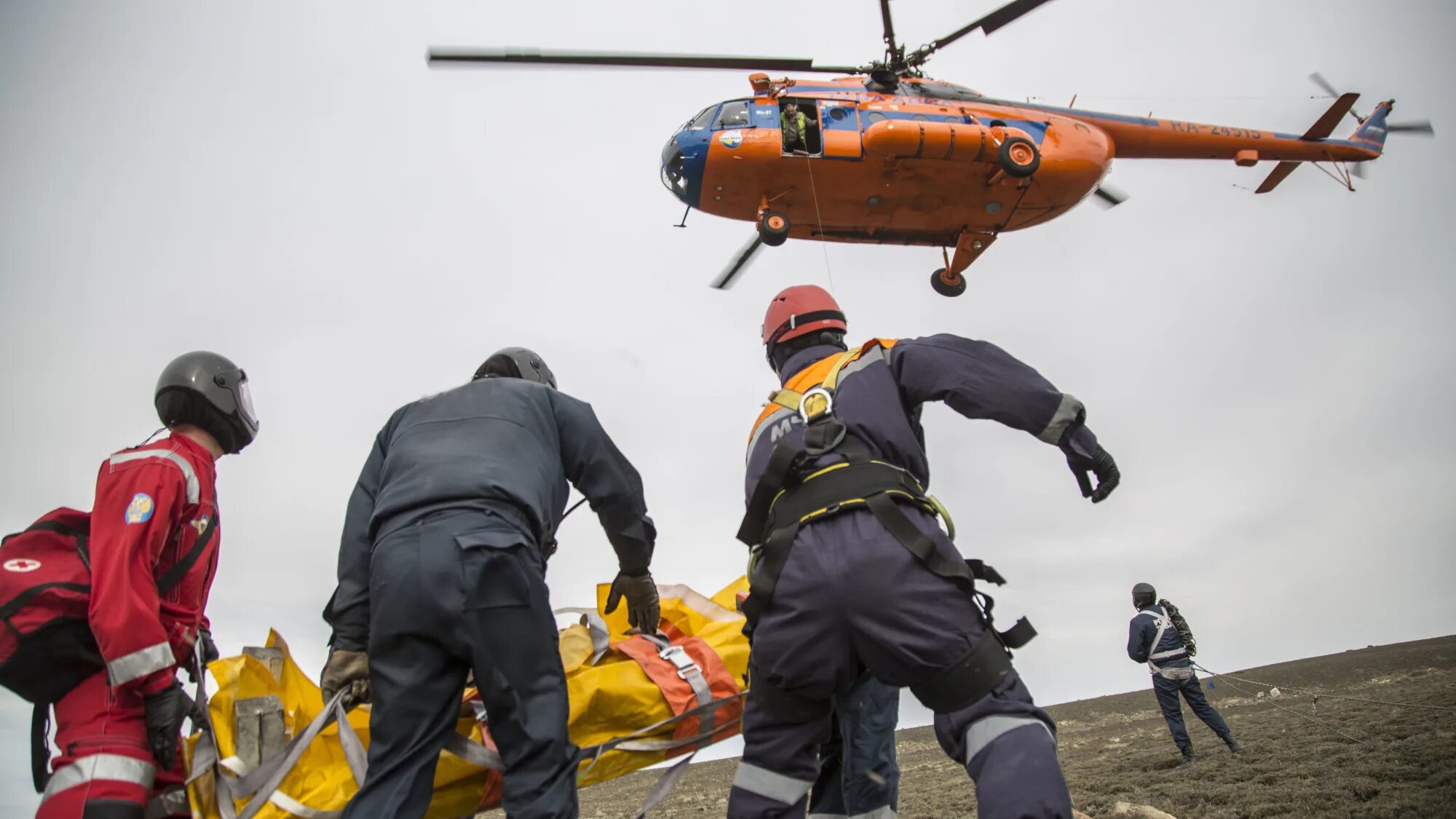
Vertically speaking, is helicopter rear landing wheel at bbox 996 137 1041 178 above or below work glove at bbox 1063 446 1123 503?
above

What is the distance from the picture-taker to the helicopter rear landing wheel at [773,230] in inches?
434

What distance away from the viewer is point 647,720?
351 cm

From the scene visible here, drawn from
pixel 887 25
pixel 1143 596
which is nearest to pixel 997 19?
pixel 887 25

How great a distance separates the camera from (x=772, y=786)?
2736mm

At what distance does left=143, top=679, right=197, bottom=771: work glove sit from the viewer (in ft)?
9.64

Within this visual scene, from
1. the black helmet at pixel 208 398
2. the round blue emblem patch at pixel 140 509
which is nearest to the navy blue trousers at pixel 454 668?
the round blue emblem patch at pixel 140 509

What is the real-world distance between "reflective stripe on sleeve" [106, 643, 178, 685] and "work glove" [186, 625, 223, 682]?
435 millimetres

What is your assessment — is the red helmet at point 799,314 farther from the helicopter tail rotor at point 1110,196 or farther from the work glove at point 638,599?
the helicopter tail rotor at point 1110,196

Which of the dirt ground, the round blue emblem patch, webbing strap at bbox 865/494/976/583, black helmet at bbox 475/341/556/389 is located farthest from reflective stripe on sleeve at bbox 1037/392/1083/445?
the round blue emblem patch

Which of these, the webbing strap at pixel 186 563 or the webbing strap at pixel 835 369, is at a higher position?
the webbing strap at pixel 835 369

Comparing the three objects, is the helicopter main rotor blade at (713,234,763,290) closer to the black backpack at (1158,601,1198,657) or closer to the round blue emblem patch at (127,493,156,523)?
the black backpack at (1158,601,1198,657)

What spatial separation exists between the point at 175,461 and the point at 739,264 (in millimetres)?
8798

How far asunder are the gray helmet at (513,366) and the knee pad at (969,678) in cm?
243

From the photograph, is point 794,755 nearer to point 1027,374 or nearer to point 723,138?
point 1027,374
